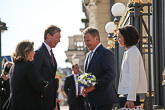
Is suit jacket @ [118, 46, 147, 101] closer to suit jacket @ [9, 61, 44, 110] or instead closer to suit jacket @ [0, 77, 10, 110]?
suit jacket @ [9, 61, 44, 110]

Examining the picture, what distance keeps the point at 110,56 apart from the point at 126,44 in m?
0.79

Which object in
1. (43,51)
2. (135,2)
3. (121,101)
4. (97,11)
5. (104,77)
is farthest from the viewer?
(97,11)

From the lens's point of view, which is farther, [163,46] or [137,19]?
[137,19]

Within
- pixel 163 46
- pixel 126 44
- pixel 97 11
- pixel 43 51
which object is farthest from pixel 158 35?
pixel 97 11

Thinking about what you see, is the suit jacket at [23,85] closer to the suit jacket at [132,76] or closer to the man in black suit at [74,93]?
the suit jacket at [132,76]

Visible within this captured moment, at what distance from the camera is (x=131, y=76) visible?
20.6 ft

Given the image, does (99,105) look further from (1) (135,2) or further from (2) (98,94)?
(1) (135,2)

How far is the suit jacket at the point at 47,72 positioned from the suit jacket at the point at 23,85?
92 cm

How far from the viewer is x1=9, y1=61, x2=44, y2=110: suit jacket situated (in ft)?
21.5

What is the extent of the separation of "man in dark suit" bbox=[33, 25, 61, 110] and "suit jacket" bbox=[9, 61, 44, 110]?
33.4 inches

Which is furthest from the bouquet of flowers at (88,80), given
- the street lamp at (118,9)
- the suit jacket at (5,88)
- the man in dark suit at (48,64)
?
the street lamp at (118,9)

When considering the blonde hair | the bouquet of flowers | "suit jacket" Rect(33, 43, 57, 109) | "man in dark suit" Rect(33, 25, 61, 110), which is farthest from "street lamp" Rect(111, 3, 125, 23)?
the blonde hair

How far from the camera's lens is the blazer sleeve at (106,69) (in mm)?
7176

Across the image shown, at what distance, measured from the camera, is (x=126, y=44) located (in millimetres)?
6559
